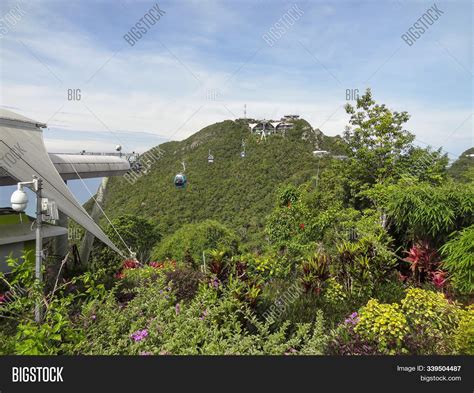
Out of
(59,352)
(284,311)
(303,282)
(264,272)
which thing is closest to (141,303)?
(59,352)

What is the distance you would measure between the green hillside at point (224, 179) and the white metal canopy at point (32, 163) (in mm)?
19035

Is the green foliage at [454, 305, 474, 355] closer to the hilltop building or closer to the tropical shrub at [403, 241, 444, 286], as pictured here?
the tropical shrub at [403, 241, 444, 286]

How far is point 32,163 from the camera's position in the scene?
245 inches

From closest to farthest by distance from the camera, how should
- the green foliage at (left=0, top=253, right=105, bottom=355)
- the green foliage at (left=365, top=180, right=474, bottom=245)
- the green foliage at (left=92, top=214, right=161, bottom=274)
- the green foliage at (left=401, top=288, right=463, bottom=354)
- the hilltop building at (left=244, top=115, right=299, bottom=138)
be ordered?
the green foliage at (left=0, top=253, right=105, bottom=355), the green foliage at (left=401, top=288, right=463, bottom=354), the green foliage at (left=365, top=180, right=474, bottom=245), the green foliage at (left=92, top=214, right=161, bottom=274), the hilltop building at (left=244, top=115, right=299, bottom=138)

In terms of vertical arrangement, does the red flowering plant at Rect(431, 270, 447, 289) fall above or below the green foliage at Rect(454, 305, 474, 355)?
above

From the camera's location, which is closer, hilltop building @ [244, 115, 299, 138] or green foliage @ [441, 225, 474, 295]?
green foliage @ [441, 225, 474, 295]

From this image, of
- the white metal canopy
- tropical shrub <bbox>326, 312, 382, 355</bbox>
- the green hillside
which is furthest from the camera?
the green hillside

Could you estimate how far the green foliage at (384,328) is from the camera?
4059 mm

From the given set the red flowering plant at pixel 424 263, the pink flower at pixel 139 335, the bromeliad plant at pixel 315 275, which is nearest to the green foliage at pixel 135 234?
the bromeliad plant at pixel 315 275

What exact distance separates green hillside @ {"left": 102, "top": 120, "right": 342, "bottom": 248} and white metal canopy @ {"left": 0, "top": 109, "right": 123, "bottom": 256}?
62.5 feet

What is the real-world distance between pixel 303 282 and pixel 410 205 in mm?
3122

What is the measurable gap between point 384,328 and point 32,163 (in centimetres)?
596

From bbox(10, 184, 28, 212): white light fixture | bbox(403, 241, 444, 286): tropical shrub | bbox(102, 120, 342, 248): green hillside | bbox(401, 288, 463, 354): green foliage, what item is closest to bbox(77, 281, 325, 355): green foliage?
bbox(401, 288, 463, 354): green foliage

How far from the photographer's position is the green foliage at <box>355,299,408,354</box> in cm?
406
